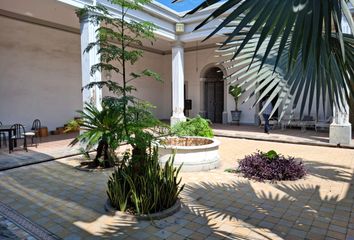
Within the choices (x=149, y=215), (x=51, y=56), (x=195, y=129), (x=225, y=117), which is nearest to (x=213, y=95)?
(x=225, y=117)

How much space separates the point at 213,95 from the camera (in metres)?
14.8

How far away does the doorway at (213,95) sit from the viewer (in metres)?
14.6

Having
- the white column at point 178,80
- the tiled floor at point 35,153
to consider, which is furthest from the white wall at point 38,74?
the white column at point 178,80

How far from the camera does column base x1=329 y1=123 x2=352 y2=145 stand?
789cm

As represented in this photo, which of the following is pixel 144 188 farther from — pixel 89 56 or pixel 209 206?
pixel 89 56

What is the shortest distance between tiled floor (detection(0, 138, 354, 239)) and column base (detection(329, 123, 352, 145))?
8.37ft

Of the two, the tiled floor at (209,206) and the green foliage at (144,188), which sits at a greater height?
the green foliage at (144,188)

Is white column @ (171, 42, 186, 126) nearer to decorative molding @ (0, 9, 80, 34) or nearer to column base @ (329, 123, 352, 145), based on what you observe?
decorative molding @ (0, 9, 80, 34)

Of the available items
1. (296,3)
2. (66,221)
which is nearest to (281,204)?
(66,221)

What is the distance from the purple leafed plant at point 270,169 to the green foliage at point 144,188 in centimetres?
186

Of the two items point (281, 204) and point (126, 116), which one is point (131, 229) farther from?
point (281, 204)

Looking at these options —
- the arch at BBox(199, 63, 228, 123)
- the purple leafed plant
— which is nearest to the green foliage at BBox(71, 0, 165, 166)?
the purple leafed plant

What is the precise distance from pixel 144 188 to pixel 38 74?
27.2 ft

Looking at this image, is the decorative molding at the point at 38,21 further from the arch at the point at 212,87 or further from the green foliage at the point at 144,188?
the green foliage at the point at 144,188
